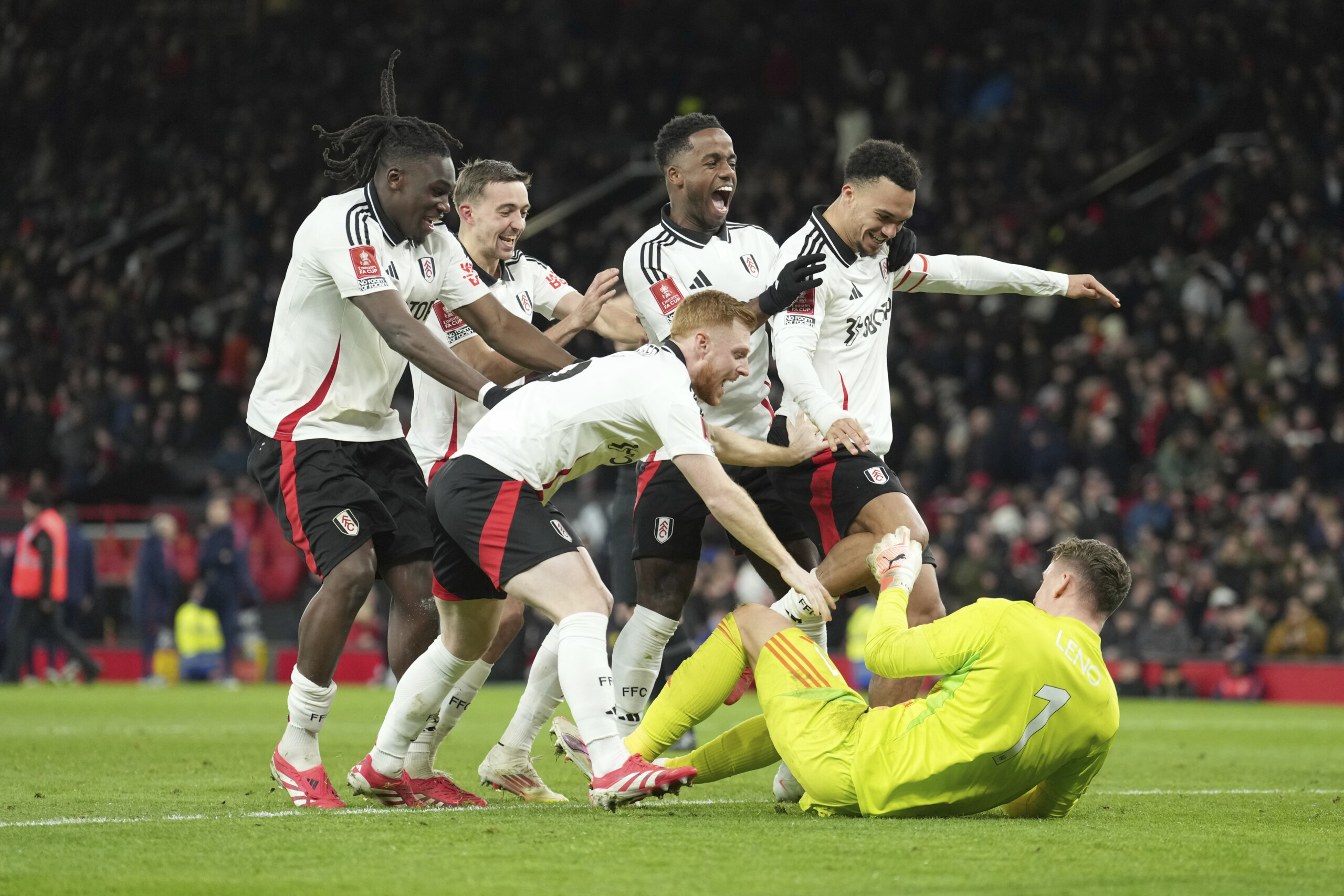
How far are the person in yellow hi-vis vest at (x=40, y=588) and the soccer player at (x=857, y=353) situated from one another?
13086 millimetres

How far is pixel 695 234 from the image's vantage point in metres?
7.69

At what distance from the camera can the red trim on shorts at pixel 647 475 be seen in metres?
7.56

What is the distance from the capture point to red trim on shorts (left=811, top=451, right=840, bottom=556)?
23.2 ft

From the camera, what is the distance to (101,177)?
2895cm

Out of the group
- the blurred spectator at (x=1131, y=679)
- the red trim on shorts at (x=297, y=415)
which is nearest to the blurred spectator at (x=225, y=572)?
the blurred spectator at (x=1131, y=679)

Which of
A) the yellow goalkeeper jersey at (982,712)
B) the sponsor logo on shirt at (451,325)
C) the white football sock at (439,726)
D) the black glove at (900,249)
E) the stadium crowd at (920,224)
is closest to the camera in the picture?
the yellow goalkeeper jersey at (982,712)

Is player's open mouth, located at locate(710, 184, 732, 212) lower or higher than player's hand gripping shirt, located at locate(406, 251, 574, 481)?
higher

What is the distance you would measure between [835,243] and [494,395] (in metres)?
1.92

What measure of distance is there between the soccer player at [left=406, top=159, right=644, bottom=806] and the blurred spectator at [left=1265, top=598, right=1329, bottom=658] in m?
11.0

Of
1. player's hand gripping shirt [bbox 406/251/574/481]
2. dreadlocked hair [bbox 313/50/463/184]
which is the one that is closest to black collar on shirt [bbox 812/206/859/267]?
player's hand gripping shirt [bbox 406/251/574/481]

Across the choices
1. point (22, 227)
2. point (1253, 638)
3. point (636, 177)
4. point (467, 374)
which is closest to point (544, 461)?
point (467, 374)

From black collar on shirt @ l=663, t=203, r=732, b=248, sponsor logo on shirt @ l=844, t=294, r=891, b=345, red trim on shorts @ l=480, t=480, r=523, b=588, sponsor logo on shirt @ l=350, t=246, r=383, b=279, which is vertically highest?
black collar on shirt @ l=663, t=203, r=732, b=248

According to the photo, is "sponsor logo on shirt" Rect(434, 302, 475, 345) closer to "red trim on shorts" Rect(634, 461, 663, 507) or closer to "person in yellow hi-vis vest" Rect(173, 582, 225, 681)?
"red trim on shorts" Rect(634, 461, 663, 507)

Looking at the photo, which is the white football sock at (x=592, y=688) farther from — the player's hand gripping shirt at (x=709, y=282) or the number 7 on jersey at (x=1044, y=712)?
the player's hand gripping shirt at (x=709, y=282)
